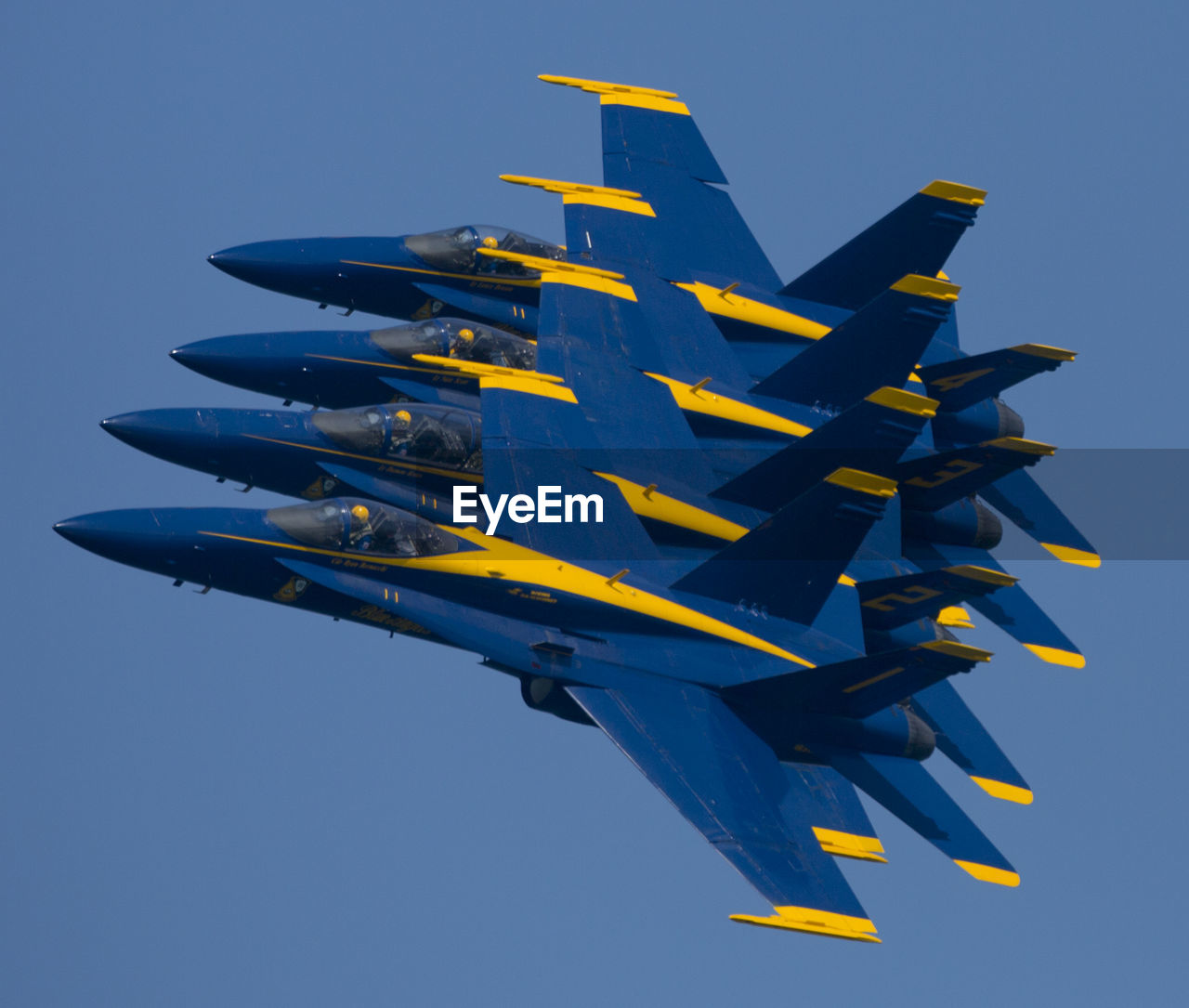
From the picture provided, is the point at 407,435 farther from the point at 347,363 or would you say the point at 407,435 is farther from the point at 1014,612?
the point at 1014,612

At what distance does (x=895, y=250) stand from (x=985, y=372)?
11.4 feet

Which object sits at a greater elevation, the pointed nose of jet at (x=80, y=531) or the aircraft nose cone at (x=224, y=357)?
the aircraft nose cone at (x=224, y=357)

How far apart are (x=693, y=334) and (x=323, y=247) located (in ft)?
25.2

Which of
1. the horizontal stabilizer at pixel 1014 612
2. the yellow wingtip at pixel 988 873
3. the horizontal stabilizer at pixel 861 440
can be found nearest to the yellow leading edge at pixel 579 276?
the horizontal stabilizer at pixel 861 440

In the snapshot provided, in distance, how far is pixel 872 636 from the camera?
129 feet

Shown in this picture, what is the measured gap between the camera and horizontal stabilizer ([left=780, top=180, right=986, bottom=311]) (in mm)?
42844

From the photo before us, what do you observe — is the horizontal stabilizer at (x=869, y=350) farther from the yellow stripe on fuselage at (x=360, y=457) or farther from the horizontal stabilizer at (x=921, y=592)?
the yellow stripe on fuselage at (x=360, y=457)

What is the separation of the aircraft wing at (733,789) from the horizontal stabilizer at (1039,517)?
8734mm

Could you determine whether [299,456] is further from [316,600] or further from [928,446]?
[928,446]

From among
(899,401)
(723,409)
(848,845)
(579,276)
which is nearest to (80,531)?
(579,276)

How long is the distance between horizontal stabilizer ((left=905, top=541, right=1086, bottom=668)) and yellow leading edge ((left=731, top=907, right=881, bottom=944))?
903cm

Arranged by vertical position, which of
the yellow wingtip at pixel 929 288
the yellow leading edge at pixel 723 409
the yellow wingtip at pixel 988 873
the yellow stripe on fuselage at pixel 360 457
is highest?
the yellow wingtip at pixel 929 288

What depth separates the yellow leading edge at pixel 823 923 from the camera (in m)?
33.2
